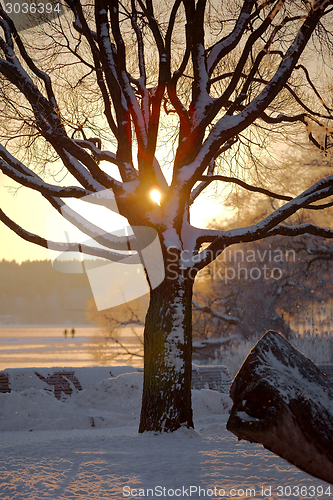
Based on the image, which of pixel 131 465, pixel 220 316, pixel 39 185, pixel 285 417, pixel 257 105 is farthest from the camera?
pixel 220 316

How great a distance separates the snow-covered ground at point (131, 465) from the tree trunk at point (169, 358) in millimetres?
241

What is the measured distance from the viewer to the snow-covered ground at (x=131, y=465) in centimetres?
407

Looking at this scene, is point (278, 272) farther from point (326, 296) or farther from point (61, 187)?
point (61, 187)

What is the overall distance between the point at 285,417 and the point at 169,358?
2945 millimetres

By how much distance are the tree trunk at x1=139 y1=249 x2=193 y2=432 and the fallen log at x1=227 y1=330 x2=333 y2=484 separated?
2446 millimetres

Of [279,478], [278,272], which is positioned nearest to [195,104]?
[279,478]

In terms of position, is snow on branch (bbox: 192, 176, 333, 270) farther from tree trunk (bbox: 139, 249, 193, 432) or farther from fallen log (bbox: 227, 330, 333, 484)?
fallen log (bbox: 227, 330, 333, 484)

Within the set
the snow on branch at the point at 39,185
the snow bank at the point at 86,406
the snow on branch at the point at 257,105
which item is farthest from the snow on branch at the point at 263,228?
the snow bank at the point at 86,406

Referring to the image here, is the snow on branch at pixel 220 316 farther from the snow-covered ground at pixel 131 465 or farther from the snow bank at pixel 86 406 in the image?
the snow-covered ground at pixel 131 465

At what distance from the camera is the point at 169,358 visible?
6.43 meters

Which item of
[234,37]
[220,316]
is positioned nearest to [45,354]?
[220,316]

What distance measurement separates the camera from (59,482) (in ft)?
14.1

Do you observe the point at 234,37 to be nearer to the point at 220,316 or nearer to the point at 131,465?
the point at 131,465

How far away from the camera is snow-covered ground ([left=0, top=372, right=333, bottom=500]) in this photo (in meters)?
4.07
